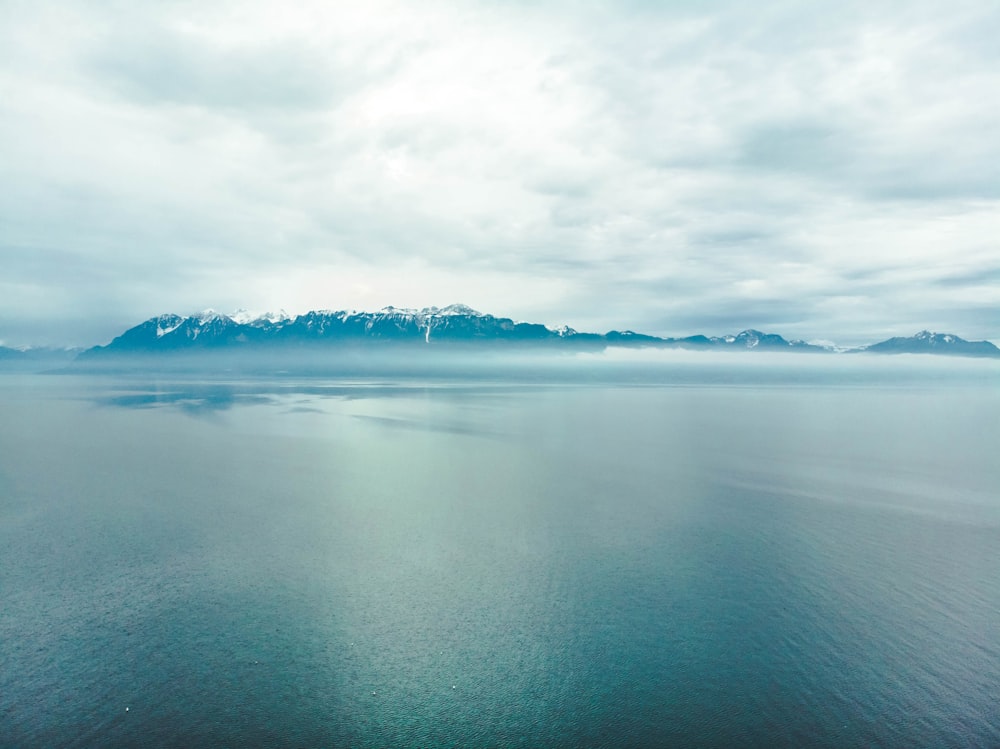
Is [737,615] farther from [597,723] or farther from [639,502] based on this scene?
[639,502]

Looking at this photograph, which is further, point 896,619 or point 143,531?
point 143,531

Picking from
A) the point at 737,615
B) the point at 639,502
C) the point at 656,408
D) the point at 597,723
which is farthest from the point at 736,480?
the point at 656,408

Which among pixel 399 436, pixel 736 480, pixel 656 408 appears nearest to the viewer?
pixel 736 480

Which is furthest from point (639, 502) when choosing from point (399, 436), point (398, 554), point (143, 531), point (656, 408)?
point (656, 408)

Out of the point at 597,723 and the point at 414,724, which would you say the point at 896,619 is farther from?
the point at 414,724

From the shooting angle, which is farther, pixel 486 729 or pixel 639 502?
pixel 639 502

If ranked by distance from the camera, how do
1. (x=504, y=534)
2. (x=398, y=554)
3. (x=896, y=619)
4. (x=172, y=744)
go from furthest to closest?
1. (x=504, y=534)
2. (x=398, y=554)
3. (x=896, y=619)
4. (x=172, y=744)
